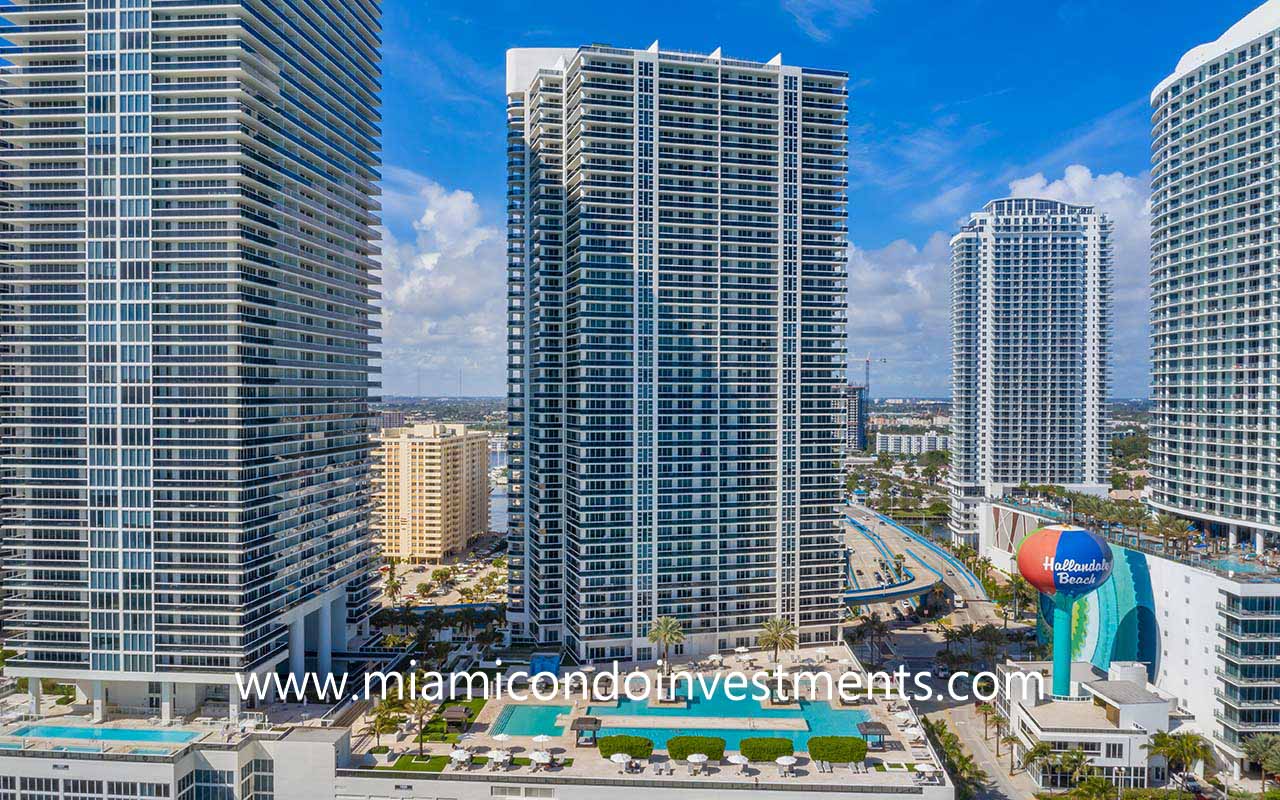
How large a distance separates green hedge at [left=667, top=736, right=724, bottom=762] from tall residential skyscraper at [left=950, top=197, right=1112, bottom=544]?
130 m

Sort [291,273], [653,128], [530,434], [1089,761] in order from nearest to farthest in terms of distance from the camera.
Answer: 1. [1089,761]
2. [291,273]
3. [653,128]
4. [530,434]

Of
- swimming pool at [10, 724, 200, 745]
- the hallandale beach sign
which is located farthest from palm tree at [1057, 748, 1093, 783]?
swimming pool at [10, 724, 200, 745]

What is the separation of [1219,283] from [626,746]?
89149 mm

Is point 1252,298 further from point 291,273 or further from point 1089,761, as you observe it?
point 291,273

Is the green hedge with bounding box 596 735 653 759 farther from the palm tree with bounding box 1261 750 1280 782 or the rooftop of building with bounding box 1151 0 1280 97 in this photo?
the rooftop of building with bounding box 1151 0 1280 97

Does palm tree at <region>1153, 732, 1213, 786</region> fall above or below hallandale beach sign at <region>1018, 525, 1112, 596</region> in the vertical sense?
below

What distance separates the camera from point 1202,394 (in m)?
103

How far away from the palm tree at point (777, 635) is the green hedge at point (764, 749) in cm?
Result: 2342

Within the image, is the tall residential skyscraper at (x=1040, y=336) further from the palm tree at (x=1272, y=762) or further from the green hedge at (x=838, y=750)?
the green hedge at (x=838, y=750)

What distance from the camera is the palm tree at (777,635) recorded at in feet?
317

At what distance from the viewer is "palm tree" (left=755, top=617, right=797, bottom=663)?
96.7 m

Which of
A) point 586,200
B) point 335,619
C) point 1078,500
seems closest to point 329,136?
point 586,200

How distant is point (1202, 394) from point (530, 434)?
86.7 meters

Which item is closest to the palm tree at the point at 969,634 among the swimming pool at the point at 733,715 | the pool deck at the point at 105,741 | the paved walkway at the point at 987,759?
the paved walkway at the point at 987,759
